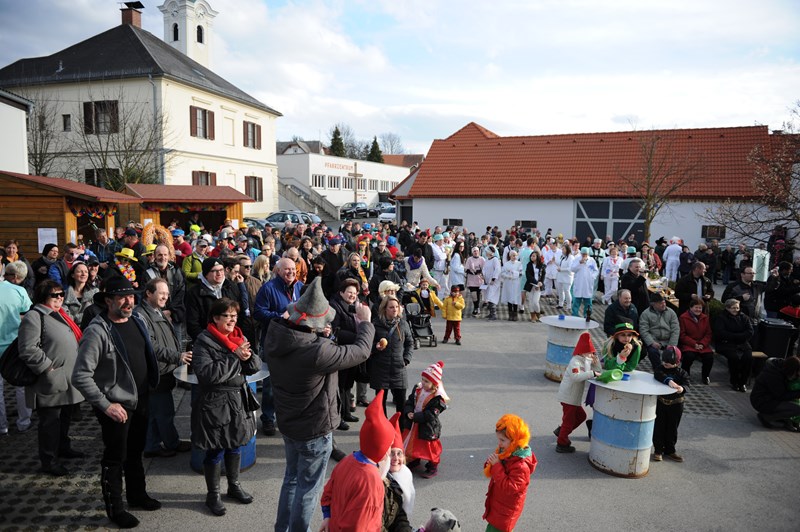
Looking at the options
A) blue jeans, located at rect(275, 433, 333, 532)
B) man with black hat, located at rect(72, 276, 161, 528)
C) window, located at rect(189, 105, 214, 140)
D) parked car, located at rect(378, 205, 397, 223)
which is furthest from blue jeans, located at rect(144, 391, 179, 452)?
parked car, located at rect(378, 205, 397, 223)

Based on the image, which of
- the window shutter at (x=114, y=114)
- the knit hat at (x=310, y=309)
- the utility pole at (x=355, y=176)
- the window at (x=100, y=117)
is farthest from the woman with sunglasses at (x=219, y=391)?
the utility pole at (x=355, y=176)

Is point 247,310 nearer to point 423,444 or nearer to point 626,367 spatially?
point 423,444

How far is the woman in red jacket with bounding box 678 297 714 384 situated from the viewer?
903 centimetres

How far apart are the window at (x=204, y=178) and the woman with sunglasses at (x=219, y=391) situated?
29.9m

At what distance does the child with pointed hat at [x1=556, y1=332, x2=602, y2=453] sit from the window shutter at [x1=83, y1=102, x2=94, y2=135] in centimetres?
3133

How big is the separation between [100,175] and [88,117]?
4.09 metres

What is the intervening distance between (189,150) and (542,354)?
90.5 feet

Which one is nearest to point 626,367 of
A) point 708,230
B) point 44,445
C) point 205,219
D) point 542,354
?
point 542,354

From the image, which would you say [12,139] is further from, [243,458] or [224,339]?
[224,339]

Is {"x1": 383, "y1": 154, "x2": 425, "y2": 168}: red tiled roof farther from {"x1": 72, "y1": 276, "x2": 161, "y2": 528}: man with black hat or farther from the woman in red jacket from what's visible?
→ {"x1": 72, "y1": 276, "x2": 161, "y2": 528}: man with black hat

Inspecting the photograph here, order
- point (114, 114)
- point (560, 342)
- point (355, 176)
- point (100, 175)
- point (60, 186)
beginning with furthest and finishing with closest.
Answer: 1. point (355, 176)
2. point (114, 114)
3. point (100, 175)
4. point (60, 186)
5. point (560, 342)

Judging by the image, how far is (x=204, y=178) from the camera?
107ft

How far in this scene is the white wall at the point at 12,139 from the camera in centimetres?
1902

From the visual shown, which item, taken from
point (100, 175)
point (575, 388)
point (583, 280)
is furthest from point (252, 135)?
point (575, 388)
